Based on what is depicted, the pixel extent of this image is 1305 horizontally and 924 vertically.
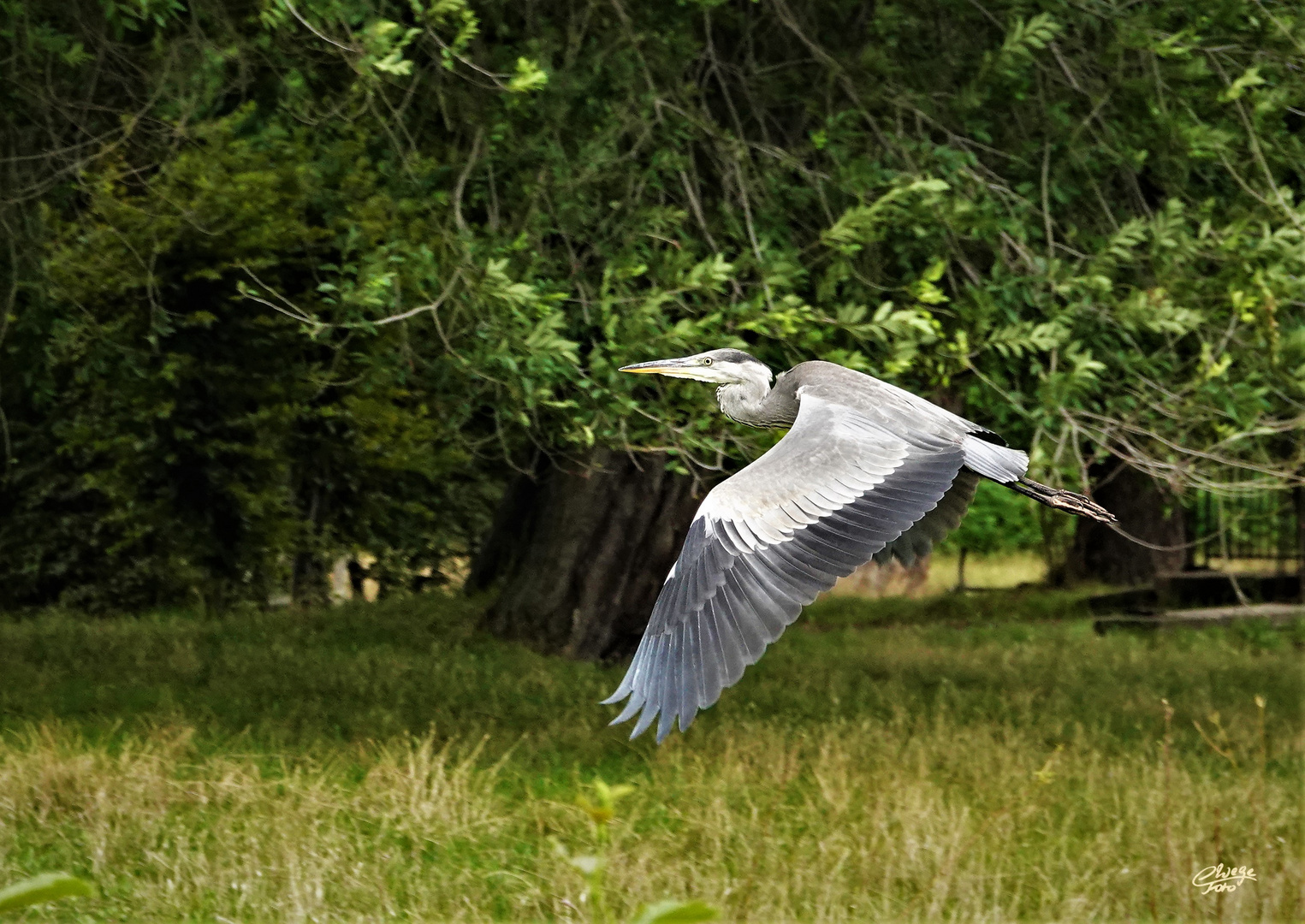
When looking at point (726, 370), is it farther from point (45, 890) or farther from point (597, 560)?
point (597, 560)

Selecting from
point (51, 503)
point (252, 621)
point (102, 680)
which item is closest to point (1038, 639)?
point (252, 621)

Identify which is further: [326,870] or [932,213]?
[932,213]

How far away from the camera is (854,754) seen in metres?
8.26

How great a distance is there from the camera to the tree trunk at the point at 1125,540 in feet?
63.2

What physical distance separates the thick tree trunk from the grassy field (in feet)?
1.54

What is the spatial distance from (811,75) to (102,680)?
20.9ft

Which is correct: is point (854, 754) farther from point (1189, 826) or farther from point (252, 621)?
point (252, 621)

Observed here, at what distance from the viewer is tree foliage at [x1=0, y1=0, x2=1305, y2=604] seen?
6.86m

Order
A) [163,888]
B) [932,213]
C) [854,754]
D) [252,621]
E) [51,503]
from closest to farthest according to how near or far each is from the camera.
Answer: [163,888] → [932,213] → [854,754] → [252,621] → [51,503]

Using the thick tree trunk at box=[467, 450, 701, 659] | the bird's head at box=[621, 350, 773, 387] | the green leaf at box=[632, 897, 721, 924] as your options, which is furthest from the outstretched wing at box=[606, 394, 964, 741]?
the thick tree trunk at box=[467, 450, 701, 659]

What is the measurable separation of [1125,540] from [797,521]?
19.3m

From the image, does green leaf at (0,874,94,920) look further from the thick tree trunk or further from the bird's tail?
the thick tree trunk

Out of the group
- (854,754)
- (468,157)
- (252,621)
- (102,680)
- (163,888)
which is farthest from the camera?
(252,621)

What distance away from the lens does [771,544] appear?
3.38m
